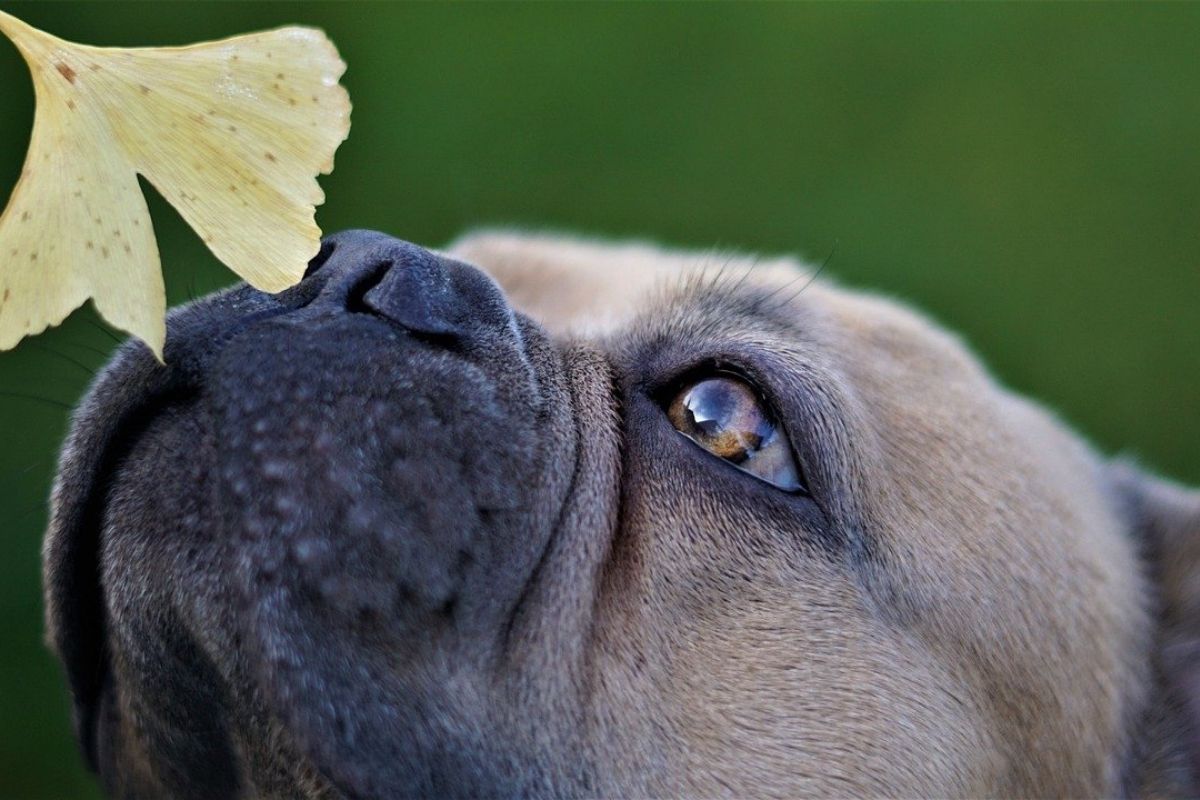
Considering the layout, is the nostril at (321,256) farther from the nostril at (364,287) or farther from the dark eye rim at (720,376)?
the dark eye rim at (720,376)

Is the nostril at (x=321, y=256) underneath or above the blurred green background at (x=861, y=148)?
underneath

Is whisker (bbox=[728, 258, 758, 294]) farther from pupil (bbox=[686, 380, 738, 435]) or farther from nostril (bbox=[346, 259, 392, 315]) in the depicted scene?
nostril (bbox=[346, 259, 392, 315])

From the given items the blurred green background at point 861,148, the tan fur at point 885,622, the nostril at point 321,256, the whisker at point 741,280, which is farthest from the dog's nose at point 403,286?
the blurred green background at point 861,148

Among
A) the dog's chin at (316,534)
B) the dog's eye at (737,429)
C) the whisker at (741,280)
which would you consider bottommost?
the dog's chin at (316,534)

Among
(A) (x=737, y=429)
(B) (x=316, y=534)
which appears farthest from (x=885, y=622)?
(B) (x=316, y=534)

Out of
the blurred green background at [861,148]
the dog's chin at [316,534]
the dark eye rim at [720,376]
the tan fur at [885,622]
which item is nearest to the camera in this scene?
the dog's chin at [316,534]

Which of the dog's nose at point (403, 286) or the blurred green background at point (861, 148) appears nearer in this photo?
the dog's nose at point (403, 286)

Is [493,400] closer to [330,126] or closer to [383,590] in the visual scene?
[383,590]

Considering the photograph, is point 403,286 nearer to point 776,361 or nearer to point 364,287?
point 364,287
